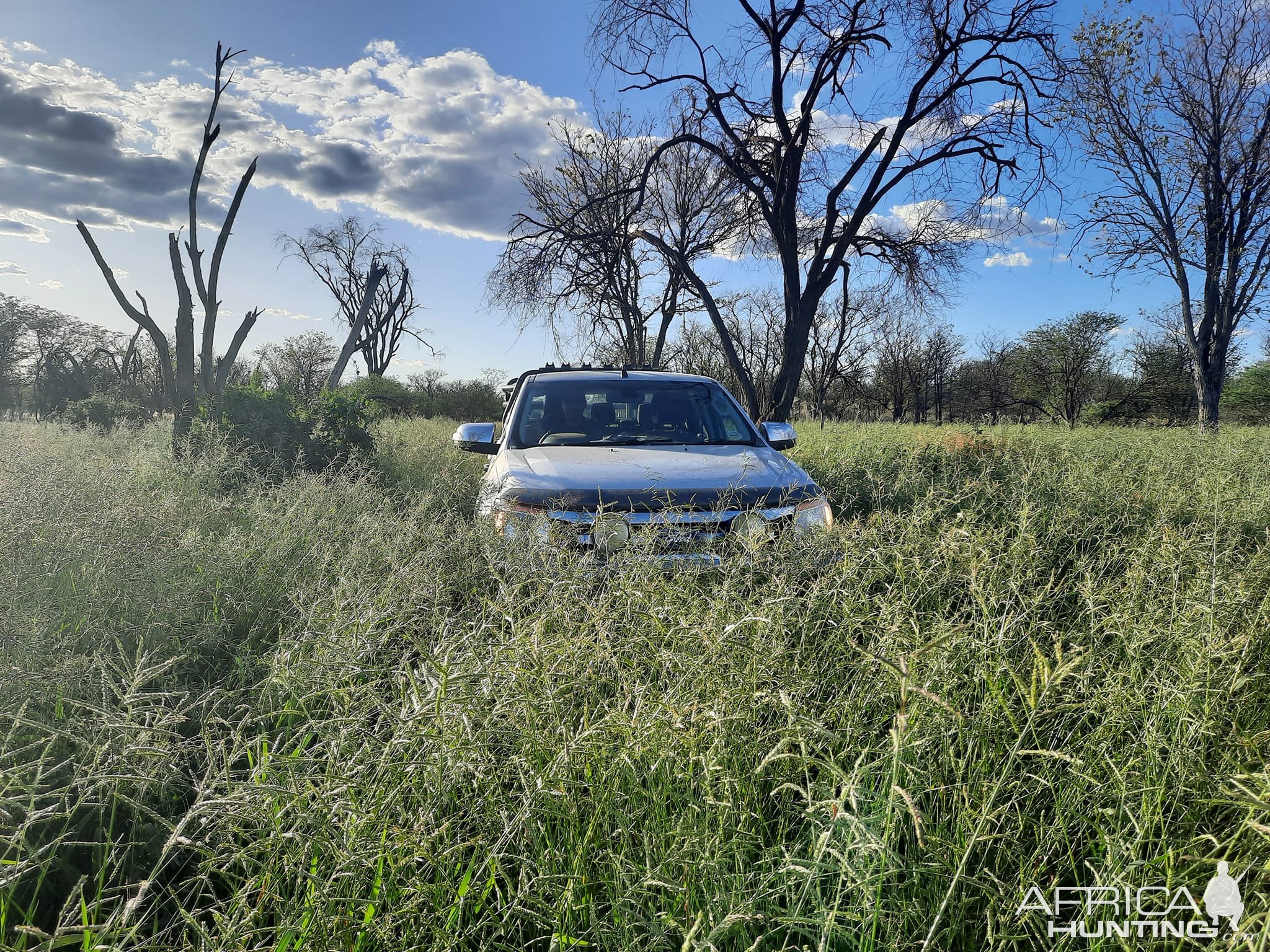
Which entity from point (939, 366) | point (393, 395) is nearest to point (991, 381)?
point (939, 366)

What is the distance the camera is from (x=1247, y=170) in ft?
51.4

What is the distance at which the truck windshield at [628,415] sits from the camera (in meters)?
5.27

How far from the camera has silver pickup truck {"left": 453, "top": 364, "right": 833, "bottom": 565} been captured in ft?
10.7

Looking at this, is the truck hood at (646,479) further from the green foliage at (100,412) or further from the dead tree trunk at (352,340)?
the green foliage at (100,412)

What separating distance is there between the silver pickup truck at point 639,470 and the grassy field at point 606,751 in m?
0.30

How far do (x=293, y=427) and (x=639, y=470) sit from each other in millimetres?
7201

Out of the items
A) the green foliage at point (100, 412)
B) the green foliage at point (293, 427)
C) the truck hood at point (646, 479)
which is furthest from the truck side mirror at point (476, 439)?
the green foliage at point (100, 412)

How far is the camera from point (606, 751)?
1801 millimetres

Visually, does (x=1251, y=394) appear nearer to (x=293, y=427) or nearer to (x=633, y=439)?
(x=633, y=439)

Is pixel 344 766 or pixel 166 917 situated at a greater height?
pixel 344 766

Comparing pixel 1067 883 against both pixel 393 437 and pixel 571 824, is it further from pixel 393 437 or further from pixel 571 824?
pixel 393 437

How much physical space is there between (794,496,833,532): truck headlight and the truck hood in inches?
2.2

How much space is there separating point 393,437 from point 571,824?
41.3 ft

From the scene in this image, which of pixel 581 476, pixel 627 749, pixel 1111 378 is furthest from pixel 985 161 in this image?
pixel 1111 378
